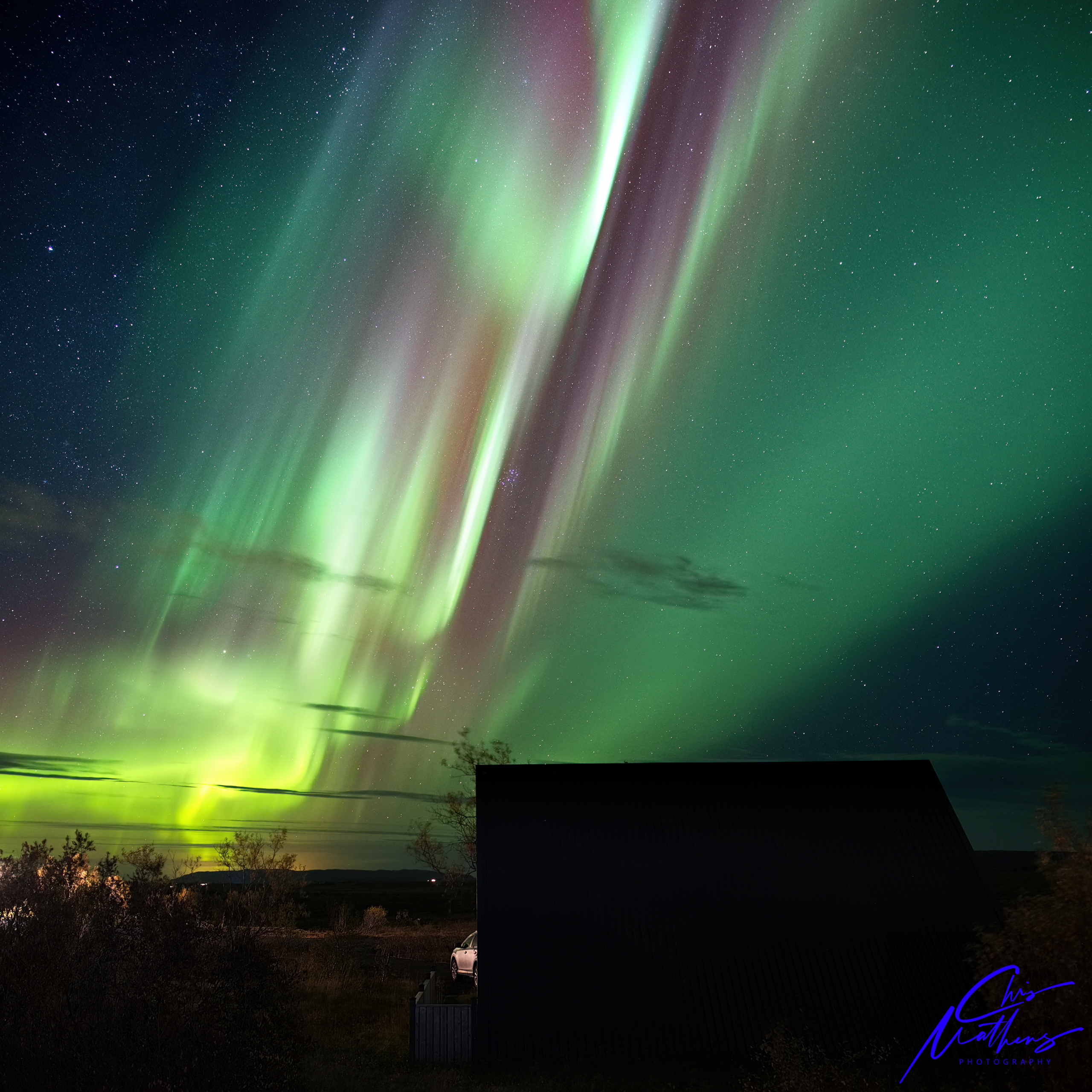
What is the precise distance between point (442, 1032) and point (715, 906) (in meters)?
7.34

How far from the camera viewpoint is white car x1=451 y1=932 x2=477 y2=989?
27.3m

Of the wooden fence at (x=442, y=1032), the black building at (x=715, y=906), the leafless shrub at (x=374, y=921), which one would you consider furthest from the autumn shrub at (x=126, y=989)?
the leafless shrub at (x=374, y=921)

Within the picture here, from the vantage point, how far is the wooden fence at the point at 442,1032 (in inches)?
755

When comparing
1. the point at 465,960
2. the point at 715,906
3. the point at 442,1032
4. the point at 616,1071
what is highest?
the point at 715,906

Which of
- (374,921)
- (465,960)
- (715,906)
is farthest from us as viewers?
(374,921)

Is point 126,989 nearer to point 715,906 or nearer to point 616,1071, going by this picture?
point 616,1071

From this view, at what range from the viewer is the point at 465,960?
27500mm

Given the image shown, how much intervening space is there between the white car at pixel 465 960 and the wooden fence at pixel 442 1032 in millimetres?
7634

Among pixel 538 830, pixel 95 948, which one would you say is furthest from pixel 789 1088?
pixel 95 948

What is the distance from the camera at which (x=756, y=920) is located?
2095 cm

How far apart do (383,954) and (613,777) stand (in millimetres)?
18809

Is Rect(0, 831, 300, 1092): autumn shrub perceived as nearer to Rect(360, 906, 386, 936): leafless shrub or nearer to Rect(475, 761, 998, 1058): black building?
Rect(475, 761, 998, 1058): black building

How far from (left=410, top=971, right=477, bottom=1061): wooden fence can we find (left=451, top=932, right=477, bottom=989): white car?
25.0ft

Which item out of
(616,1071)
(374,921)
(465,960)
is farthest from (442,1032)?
(374,921)
